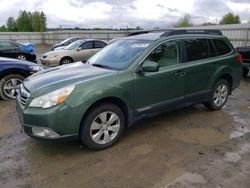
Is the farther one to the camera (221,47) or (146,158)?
(221,47)

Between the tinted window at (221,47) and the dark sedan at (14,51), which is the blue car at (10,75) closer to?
the tinted window at (221,47)

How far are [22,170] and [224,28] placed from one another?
17509mm

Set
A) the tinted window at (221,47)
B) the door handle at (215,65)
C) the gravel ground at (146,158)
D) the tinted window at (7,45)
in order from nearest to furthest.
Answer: the gravel ground at (146,158) < the door handle at (215,65) < the tinted window at (221,47) < the tinted window at (7,45)

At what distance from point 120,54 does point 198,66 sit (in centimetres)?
148

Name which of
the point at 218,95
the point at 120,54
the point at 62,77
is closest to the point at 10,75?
the point at 62,77

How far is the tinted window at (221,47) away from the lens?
18.1 ft

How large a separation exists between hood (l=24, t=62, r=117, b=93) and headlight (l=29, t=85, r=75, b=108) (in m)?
0.10

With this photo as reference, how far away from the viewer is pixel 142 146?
4.11 m

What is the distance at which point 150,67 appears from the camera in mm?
4137

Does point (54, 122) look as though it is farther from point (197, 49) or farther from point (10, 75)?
point (10, 75)

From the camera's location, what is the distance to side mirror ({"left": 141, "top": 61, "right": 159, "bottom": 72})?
413cm

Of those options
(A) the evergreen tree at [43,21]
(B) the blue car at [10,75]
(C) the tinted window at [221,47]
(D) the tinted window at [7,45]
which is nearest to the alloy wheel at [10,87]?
(B) the blue car at [10,75]

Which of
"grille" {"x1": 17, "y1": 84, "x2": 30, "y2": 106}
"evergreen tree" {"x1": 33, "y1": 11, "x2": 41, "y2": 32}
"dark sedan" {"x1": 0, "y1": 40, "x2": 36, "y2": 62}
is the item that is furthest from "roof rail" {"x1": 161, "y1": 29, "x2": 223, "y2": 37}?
"evergreen tree" {"x1": 33, "y1": 11, "x2": 41, "y2": 32}

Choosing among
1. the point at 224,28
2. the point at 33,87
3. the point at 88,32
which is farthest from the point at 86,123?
the point at 88,32
